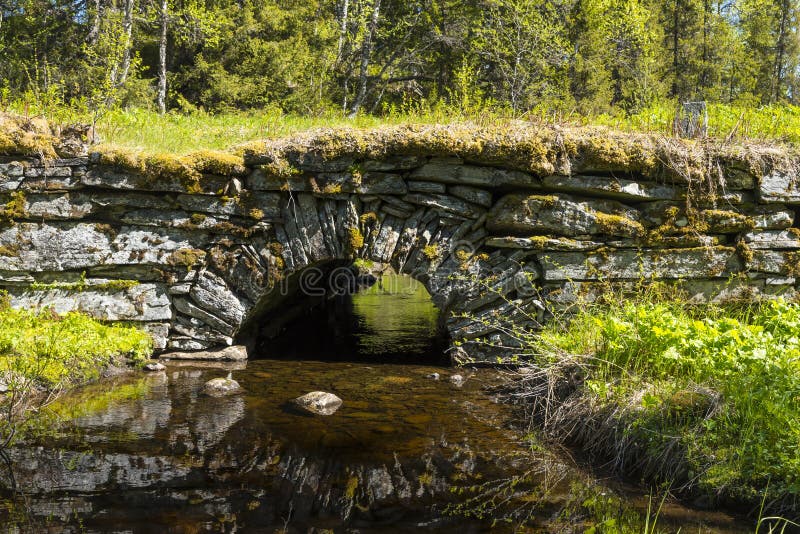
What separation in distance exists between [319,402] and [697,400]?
3.55m

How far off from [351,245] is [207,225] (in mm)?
1956

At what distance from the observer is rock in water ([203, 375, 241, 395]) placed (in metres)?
6.58

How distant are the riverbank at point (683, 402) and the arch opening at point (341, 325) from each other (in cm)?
288

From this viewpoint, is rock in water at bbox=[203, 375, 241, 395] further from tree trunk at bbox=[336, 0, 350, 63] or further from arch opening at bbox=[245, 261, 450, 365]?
tree trunk at bbox=[336, 0, 350, 63]

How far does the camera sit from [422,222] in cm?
771

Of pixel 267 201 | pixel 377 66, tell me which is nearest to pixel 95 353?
pixel 267 201

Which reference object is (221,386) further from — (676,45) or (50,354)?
(676,45)

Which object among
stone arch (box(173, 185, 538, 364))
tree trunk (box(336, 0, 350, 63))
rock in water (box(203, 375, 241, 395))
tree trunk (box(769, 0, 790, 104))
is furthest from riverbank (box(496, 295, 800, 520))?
tree trunk (box(769, 0, 790, 104))

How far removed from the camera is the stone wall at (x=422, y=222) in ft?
24.6

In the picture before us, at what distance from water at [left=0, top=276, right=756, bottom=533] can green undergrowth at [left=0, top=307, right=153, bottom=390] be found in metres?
0.36

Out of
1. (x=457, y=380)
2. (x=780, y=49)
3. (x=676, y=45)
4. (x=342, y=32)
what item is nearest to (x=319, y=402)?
(x=457, y=380)

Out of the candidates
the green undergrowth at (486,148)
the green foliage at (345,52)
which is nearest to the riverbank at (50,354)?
the green undergrowth at (486,148)

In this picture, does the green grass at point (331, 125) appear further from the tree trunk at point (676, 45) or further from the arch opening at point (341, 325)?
the tree trunk at point (676, 45)

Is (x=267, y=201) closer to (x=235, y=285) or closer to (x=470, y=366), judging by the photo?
(x=235, y=285)
